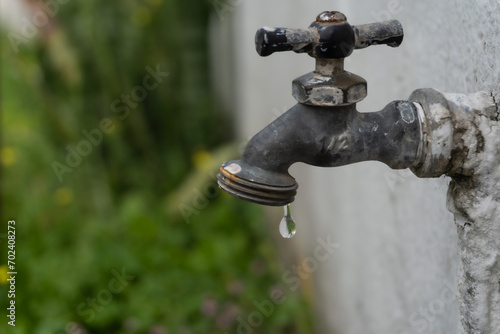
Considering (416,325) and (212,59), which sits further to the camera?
(212,59)

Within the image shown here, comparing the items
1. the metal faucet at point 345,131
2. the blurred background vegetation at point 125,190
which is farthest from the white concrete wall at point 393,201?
the blurred background vegetation at point 125,190

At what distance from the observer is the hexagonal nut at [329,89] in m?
0.70

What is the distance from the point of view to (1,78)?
3223 millimetres

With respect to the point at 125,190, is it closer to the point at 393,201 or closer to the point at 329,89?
the point at 393,201

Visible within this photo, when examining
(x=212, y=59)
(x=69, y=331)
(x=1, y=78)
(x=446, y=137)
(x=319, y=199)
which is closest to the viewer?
(x=446, y=137)

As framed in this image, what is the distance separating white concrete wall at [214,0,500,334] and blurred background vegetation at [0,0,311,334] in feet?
1.39

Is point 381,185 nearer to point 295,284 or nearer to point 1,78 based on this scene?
point 295,284

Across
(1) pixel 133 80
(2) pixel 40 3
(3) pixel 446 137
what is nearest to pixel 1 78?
(2) pixel 40 3

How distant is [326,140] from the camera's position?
72cm

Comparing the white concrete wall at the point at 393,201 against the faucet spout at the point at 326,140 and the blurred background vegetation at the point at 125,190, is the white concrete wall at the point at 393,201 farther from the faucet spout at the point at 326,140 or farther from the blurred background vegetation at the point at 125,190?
the blurred background vegetation at the point at 125,190

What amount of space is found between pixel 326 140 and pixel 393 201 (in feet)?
1.79

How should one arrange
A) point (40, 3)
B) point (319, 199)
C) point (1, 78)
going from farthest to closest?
point (1, 78) < point (40, 3) < point (319, 199)

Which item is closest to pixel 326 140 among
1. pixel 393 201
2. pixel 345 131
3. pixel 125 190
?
pixel 345 131

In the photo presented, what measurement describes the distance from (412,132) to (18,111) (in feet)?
9.77
